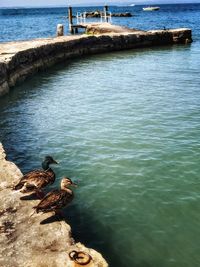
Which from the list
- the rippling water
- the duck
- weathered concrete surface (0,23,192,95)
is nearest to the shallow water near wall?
the rippling water

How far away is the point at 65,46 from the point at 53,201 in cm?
2128

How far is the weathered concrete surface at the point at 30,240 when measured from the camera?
4996mm

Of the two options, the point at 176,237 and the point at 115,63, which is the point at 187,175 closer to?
the point at 176,237

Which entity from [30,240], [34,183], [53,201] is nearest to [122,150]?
[34,183]

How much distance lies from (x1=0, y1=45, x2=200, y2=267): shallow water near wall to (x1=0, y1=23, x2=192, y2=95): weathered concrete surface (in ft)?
3.25

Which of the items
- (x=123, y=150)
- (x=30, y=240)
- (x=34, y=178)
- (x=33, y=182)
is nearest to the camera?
(x=30, y=240)

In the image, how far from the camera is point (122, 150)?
10359 millimetres

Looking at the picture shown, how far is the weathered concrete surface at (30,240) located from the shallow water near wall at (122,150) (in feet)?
3.47

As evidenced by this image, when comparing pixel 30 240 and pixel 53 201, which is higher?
pixel 53 201

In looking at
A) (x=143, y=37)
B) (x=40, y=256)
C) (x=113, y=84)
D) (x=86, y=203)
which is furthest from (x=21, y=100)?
(x=143, y=37)

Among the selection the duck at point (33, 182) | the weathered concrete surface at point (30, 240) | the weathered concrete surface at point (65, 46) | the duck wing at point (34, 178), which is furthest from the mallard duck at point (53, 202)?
the weathered concrete surface at point (65, 46)

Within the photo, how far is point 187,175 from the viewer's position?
8812mm

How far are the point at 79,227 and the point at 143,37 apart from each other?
88.9ft

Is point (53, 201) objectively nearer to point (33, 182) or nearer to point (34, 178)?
point (33, 182)
